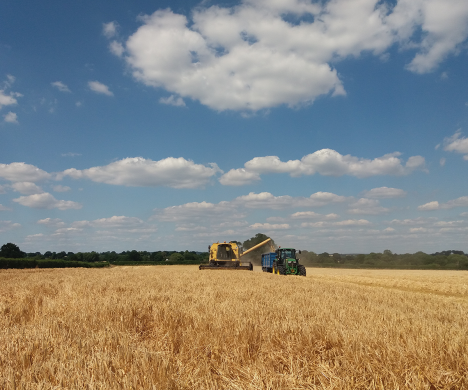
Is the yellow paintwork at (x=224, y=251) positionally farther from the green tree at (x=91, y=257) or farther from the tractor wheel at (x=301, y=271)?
the green tree at (x=91, y=257)

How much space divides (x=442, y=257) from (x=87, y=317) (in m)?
81.0

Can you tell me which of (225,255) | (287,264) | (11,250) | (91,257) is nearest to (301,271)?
(287,264)

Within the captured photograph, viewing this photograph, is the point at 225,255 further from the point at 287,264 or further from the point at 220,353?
the point at 220,353

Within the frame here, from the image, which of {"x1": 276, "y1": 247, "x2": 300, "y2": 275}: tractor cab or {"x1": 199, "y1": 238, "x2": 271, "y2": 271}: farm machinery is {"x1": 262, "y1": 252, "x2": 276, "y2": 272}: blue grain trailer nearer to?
{"x1": 199, "y1": 238, "x2": 271, "y2": 271}: farm machinery

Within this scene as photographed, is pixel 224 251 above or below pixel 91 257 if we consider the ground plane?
above

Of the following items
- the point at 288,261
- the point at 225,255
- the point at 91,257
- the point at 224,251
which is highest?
the point at 224,251

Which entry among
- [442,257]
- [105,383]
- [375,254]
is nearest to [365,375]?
[105,383]

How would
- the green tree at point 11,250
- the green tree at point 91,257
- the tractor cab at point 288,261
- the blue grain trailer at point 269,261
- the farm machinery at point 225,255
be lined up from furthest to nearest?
the green tree at point 91,257 < the green tree at point 11,250 < the blue grain trailer at point 269,261 < the farm machinery at point 225,255 < the tractor cab at point 288,261

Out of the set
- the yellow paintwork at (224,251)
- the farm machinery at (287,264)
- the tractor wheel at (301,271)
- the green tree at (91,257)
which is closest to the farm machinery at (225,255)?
the yellow paintwork at (224,251)

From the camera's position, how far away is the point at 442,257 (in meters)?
71.0

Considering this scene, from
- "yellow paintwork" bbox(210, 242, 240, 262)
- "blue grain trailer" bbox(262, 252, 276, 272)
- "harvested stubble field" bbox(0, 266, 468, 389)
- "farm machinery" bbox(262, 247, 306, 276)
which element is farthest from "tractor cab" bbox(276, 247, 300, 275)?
"harvested stubble field" bbox(0, 266, 468, 389)

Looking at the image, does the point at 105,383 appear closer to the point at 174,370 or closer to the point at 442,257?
the point at 174,370

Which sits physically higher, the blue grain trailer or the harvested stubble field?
the harvested stubble field

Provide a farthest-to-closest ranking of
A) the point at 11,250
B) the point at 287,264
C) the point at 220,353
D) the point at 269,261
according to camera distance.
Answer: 1. the point at 11,250
2. the point at 269,261
3. the point at 287,264
4. the point at 220,353
